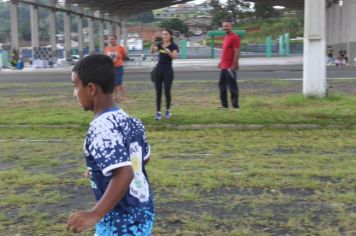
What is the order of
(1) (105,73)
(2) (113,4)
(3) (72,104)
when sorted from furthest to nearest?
(2) (113,4), (3) (72,104), (1) (105,73)

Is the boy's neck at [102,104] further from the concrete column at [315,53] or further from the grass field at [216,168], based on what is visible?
the concrete column at [315,53]

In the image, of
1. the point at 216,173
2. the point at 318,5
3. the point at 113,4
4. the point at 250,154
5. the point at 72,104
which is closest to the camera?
the point at 216,173

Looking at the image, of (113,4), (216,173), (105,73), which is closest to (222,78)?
(216,173)

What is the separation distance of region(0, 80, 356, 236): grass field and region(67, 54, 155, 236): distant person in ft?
7.02

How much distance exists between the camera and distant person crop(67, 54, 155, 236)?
2.46m

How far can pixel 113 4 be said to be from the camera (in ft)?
211

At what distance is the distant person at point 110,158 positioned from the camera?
8.07 feet

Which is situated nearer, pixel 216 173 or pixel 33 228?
pixel 33 228

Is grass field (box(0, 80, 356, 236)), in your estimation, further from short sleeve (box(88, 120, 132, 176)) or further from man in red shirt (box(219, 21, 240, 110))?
short sleeve (box(88, 120, 132, 176))

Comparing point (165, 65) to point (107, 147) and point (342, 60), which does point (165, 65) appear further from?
point (342, 60)

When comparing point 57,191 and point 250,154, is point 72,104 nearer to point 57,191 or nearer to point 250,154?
point 250,154

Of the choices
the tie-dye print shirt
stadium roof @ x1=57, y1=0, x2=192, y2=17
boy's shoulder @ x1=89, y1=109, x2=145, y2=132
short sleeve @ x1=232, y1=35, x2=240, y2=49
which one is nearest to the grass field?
short sleeve @ x1=232, y1=35, x2=240, y2=49

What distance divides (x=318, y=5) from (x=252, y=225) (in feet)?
30.3

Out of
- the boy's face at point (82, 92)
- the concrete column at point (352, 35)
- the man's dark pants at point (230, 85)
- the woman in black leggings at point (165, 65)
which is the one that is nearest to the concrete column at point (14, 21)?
the concrete column at point (352, 35)
